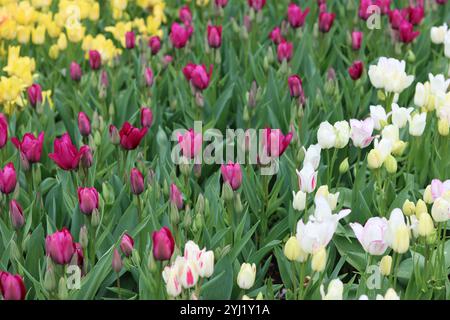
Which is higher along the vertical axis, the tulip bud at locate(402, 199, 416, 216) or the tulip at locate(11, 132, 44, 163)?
the tulip at locate(11, 132, 44, 163)

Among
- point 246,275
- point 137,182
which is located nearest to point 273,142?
point 137,182

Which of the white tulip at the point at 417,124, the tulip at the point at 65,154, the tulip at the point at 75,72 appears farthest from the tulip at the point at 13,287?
the tulip at the point at 75,72

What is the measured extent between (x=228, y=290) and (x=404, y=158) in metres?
0.99

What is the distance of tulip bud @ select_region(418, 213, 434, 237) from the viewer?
2.12m

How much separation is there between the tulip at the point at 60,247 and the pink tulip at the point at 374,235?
718 mm

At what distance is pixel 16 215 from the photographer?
235cm

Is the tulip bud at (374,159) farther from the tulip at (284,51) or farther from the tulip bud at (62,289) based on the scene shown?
the tulip at (284,51)

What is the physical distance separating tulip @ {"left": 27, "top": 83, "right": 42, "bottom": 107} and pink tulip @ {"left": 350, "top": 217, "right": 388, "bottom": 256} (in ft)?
5.42

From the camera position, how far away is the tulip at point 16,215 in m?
2.34

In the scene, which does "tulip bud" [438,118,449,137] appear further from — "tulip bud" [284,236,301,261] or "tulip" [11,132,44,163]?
"tulip" [11,132,44,163]

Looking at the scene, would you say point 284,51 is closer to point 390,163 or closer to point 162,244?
point 390,163

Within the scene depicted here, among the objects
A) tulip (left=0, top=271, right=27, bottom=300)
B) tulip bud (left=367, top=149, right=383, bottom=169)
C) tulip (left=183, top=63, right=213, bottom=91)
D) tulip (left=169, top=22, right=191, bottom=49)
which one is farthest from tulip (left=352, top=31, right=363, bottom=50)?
tulip (left=0, top=271, right=27, bottom=300)

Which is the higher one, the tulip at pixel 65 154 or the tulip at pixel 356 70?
the tulip at pixel 356 70
